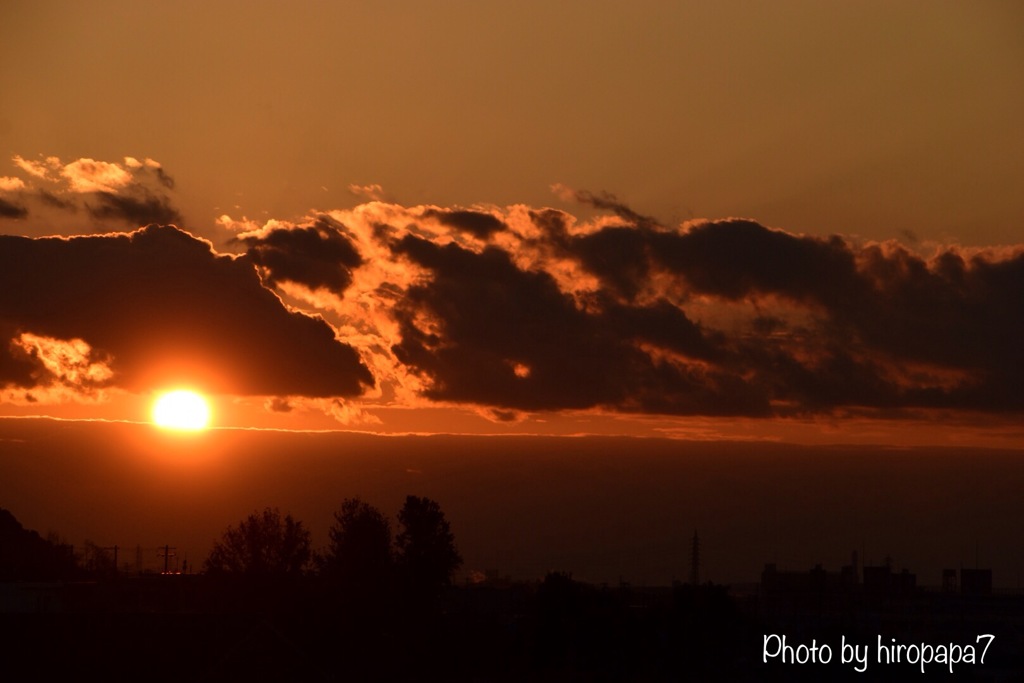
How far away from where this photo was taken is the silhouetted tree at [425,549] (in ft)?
595

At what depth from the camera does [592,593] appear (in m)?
130

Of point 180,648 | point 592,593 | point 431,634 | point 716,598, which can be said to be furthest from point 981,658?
point 180,648

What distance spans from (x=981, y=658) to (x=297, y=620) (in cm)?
5648

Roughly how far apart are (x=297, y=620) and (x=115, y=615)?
14.2 metres

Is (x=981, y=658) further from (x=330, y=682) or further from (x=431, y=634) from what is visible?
(x=330, y=682)

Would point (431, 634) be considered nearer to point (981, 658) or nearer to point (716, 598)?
point (716, 598)

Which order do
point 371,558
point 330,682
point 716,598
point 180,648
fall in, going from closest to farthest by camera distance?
point 330,682 → point 180,648 → point 716,598 → point 371,558

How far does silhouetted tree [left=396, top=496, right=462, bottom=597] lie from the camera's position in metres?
182

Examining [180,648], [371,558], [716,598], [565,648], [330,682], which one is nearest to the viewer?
[330,682]

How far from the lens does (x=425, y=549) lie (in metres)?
186

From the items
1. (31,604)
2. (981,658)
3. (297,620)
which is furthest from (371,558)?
(981,658)

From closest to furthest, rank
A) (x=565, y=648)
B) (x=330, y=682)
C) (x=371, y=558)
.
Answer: (x=330, y=682), (x=565, y=648), (x=371, y=558)

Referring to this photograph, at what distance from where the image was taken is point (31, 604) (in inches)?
5374

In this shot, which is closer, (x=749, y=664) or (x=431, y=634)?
A: (x=749, y=664)
